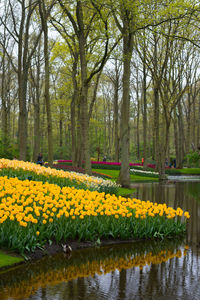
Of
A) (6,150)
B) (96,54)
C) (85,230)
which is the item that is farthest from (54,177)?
(96,54)

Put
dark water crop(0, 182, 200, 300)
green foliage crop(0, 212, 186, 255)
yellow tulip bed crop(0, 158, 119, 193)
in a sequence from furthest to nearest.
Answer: yellow tulip bed crop(0, 158, 119, 193), green foliage crop(0, 212, 186, 255), dark water crop(0, 182, 200, 300)

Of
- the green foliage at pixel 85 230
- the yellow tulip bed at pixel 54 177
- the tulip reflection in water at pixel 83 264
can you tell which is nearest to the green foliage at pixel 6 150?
the yellow tulip bed at pixel 54 177

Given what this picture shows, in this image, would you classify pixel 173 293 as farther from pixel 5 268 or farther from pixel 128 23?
pixel 128 23

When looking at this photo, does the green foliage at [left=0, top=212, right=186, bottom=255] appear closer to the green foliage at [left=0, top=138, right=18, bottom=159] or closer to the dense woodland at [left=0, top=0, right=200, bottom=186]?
the dense woodland at [left=0, top=0, right=200, bottom=186]

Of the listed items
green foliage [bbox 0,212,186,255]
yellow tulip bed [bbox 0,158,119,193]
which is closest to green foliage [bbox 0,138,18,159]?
yellow tulip bed [bbox 0,158,119,193]

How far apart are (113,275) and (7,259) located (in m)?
1.64

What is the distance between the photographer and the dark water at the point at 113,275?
4078 millimetres

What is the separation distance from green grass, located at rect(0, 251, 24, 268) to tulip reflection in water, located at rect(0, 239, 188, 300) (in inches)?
6.2

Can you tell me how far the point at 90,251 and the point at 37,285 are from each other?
5.98ft

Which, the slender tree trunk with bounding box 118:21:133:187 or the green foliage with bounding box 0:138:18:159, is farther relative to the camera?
the green foliage with bounding box 0:138:18:159

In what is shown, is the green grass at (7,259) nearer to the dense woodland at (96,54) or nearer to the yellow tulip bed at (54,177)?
the yellow tulip bed at (54,177)

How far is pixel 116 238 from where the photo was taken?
6863 mm

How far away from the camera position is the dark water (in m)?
4.08

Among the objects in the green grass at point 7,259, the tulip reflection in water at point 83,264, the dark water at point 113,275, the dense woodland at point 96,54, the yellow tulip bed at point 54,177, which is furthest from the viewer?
the dense woodland at point 96,54
